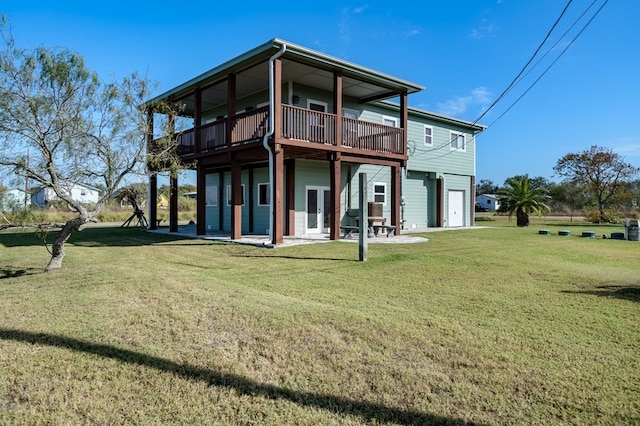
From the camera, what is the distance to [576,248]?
12195mm

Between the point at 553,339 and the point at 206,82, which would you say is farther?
the point at 206,82

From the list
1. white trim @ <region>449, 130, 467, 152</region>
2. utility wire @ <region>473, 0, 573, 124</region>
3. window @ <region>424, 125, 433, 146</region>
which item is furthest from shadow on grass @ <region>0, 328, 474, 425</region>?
white trim @ <region>449, 130, 467, 152</region>

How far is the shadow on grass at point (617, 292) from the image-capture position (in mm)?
5977

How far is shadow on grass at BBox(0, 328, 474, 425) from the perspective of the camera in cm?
280

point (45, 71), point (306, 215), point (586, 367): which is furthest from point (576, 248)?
point (45, 71)

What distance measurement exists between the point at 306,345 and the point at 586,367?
2.50 m

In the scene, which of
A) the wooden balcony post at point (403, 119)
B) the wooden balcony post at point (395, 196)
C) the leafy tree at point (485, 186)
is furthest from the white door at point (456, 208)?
the leafy tree at point (485, 186)

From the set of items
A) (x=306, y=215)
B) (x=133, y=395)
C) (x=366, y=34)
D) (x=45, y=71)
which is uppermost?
(x=366, y=34)

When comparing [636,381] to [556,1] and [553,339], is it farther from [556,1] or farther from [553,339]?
[556,1]

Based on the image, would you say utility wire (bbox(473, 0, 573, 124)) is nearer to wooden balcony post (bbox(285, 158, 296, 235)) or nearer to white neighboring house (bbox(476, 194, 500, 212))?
wooden balcony post (bbox(285, 158, 296, 235))

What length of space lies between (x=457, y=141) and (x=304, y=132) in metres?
12.5

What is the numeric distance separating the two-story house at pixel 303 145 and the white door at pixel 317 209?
0.04 m

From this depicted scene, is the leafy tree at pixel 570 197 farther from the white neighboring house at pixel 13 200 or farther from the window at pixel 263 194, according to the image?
the white neighboring house at pixel 13 200

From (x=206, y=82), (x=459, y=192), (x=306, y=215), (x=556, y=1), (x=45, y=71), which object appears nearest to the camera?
(x=45, y=71)
